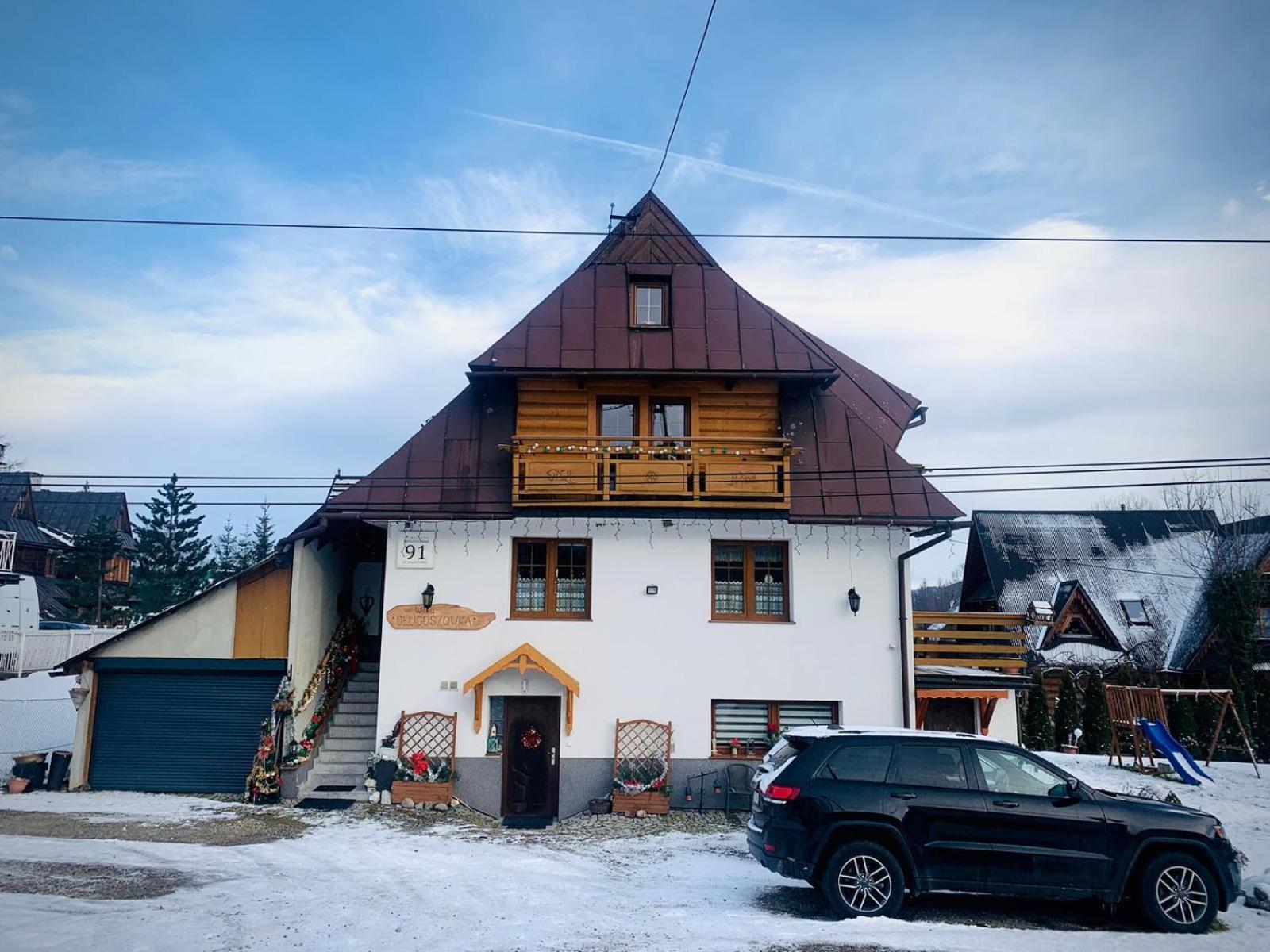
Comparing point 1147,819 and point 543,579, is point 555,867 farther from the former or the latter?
point 1147,819

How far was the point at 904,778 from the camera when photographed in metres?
9.01

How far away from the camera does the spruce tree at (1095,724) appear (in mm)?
23078

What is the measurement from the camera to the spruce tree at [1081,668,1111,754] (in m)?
23.1

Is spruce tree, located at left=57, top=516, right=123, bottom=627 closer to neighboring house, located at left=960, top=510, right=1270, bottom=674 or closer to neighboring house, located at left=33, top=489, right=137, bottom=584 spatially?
neighboring house, located at left=33, top=489, right=137, bottom=584

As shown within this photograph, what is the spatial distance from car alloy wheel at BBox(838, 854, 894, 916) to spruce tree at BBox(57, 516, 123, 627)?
4212cm

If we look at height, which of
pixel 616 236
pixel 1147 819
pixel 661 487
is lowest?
pixel 1147 819

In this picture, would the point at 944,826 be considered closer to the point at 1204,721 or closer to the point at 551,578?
the point at 551,578

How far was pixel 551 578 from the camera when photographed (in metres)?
15.7

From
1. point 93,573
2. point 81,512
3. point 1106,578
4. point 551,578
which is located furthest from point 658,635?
point 81,512

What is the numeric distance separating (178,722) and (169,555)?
3218 cm

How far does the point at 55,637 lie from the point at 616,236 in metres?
25.5

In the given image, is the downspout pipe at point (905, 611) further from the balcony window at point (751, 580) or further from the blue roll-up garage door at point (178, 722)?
the blue roll-up garage door at point (178, 722)

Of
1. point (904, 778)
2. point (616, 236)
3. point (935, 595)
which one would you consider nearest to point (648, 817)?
point (904, 778)

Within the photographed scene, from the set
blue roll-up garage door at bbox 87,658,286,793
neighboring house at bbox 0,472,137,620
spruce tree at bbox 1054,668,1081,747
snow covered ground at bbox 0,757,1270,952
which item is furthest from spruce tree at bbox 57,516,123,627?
spruce tree at bbox 1054,668,1081,747
